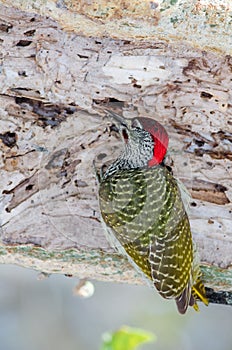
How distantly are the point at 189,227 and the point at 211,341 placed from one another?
1764 mm

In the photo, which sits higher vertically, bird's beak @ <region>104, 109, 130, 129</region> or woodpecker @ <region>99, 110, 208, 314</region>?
bird's beak @ <region>104, 109, 130, 129</region>

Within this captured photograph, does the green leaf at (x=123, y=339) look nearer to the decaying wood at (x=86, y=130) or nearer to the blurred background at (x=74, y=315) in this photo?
the decaying wood at (x=86, y=130)

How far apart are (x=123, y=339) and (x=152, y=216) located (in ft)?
3.99

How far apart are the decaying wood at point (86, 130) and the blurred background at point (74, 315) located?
141 centimetres

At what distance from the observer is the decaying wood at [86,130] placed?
2434mm

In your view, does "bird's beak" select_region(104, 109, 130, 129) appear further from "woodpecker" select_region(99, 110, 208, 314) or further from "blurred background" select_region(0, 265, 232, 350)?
"blurred background" select_region(0, 265, 232, 350)

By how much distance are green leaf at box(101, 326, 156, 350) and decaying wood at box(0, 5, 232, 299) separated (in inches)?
46.4

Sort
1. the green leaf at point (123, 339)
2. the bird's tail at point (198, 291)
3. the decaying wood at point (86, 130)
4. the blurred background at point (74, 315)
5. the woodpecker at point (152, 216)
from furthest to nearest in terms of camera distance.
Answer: the blurred background at point (74, 315)
the bird's tail at point (198, 291)
the woodpecker at point (152, 216)
the decaying wood at point (86, 130)
the green leaf at point (123, 339)

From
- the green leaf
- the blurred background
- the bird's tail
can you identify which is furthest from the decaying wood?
the blurred background

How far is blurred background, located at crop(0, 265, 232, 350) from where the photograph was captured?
4.04 metres

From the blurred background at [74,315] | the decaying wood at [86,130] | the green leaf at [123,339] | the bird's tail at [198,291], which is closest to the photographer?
the green leaf at [123,339]

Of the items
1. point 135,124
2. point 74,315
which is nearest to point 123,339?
point 135,124

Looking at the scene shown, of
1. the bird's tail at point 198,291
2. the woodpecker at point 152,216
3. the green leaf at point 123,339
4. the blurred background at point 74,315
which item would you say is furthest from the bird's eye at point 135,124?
the blurred background at point 74,315

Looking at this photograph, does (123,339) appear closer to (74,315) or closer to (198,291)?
(198,291)
